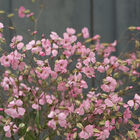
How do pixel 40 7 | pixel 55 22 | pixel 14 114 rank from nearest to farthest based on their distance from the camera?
pixel 14 114
pixel 40 7
pixel 55 22

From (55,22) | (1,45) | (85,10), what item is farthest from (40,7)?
(1,45)

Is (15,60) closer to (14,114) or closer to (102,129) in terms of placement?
(14,114)

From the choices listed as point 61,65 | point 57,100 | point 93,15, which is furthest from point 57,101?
point 93,15

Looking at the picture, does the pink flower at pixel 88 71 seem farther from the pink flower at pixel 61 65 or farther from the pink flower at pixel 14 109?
the pink flower at pixel 14 109

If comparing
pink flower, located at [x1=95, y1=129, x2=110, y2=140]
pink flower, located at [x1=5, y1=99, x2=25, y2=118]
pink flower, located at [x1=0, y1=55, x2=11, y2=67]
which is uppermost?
pink flower, located at [x1=0, y1=55, x2=11, y2=67]

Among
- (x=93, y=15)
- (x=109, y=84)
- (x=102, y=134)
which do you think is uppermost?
(x=93, y=15)

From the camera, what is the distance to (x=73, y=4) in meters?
1.60

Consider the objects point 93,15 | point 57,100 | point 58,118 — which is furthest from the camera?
point 93,15

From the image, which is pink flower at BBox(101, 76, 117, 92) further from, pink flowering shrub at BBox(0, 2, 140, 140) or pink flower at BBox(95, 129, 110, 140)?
pink flower at BBox(95, 129, 110, 140)

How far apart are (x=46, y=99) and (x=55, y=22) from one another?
0.82 meters

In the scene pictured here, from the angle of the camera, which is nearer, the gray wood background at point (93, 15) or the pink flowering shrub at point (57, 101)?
the pink flowering shrub at point (57, 101)

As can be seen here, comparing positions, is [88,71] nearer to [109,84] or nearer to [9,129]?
[109,84]

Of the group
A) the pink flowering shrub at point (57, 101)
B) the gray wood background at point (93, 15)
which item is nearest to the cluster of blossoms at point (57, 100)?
the pink flowering shrub at point (57, 101)

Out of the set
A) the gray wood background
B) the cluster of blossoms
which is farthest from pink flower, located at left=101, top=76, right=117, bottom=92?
Result: the gray wood background
